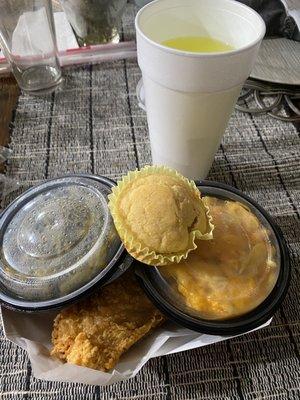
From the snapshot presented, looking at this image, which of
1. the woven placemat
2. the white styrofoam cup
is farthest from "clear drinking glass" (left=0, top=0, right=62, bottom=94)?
the white styrofoam cup

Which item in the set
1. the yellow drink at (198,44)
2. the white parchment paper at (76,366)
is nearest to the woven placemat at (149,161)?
the white parchment paper at (76,366)

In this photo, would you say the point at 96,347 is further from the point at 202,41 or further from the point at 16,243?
the point at 202,41

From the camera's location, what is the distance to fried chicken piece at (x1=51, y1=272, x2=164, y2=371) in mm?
412

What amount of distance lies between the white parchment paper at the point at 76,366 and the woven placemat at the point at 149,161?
23 mm

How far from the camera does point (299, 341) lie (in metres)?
0.47

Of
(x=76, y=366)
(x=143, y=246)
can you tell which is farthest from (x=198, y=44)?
(x=76, y=366)

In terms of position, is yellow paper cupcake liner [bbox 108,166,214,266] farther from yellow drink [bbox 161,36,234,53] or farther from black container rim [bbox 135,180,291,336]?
yellow drink [bbox 161,36,234,53]

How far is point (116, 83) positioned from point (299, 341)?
1.92 ft

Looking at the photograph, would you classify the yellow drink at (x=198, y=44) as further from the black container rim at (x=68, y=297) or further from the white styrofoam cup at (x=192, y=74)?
the black container rim at (x=68, y=297)

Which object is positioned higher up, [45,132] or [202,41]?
[202,41]

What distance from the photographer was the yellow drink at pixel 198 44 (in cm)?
59

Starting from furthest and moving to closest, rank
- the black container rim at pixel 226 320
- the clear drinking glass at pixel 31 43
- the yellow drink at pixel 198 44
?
the clear drinking glass at pixel 31 43 < the yellow drink at pixel 198 44 < the black container rim at pixel 226 320

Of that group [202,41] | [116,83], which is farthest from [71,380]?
[116,83]

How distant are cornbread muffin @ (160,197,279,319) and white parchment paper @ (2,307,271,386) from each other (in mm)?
37
